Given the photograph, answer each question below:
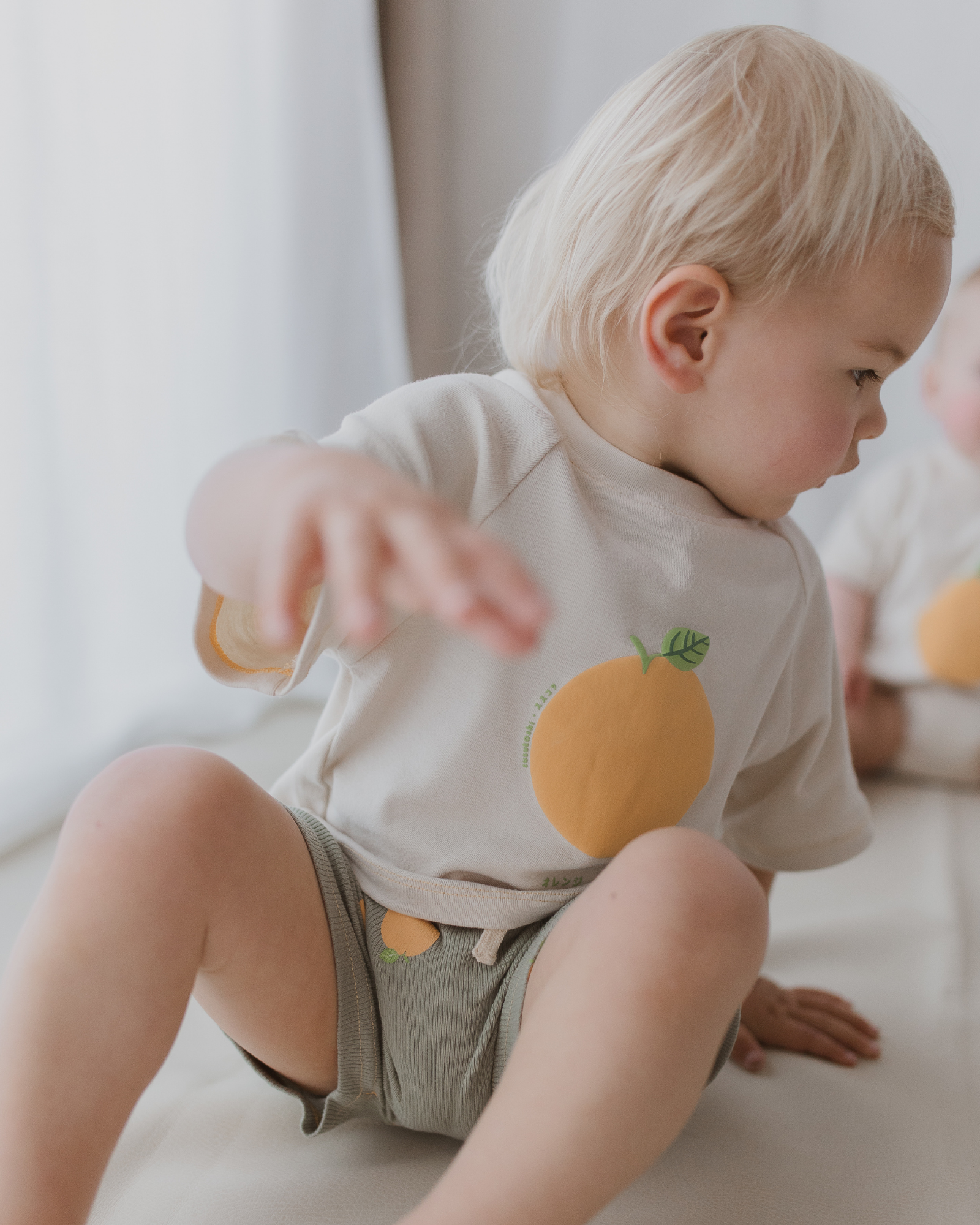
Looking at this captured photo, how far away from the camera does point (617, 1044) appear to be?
0.45 meters

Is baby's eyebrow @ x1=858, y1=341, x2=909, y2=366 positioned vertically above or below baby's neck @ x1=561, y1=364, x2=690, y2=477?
above

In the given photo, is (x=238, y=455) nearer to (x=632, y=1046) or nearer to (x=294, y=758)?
(x=632, y=1046)

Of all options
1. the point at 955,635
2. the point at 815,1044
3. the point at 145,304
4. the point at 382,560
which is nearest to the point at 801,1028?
the point at 815,1044

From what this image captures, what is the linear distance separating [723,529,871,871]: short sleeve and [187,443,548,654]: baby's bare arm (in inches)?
13.6

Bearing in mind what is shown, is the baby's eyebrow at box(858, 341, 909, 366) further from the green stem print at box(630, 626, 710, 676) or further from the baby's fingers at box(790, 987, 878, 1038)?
the baby's fingers at box(790, 987, 878, 1038)

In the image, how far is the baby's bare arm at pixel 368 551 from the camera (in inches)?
13.1

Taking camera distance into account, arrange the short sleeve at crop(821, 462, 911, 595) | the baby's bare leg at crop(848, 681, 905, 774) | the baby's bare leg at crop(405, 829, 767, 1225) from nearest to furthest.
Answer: the baby's bare leg at crop(405, 829, 767, 1225) < the baby's bare leg at crop(848, 681, 905, 774) < the short sleeve at crop(821, 462, 911, 595)

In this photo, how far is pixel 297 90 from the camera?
1.24 m

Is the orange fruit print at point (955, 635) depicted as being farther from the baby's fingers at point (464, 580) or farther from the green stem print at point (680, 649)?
the baby's fingers at point (464, 580)

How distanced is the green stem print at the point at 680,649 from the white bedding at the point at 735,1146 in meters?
0.26

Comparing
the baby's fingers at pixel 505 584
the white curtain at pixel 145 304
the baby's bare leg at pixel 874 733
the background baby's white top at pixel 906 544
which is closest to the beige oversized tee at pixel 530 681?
the baby's fingers at pixel 505 584

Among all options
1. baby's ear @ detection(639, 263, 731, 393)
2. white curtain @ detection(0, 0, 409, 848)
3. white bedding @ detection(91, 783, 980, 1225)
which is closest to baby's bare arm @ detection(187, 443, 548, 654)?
baby's ear @ detection(639, 263, 731, 393)

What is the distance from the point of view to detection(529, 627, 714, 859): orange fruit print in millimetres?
576

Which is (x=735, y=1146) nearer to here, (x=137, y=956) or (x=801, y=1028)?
(x=801, y=1028)
